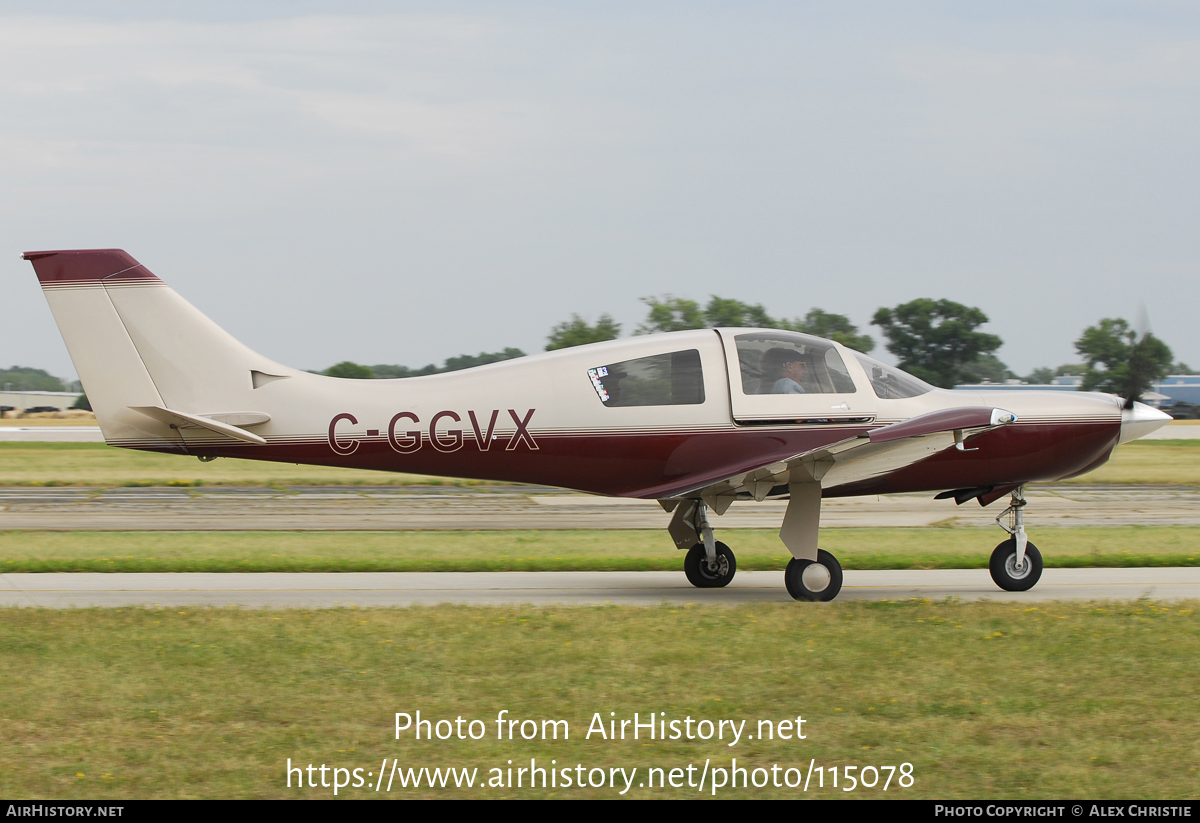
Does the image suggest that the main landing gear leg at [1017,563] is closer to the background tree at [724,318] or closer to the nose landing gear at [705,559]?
the nose landing gear at [705,559]

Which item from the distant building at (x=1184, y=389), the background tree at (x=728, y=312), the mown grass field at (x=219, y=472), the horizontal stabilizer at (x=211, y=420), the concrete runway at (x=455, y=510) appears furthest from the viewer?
the distant building at (x=1184, y=389)

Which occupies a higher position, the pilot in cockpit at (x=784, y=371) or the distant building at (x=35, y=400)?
the distant building at (x=35, y=400)

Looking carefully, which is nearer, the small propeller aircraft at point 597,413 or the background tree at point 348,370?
the small propeller aircraft at point 597,413

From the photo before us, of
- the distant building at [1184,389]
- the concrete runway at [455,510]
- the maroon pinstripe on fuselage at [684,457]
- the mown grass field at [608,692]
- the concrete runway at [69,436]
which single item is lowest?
the concrete runway at [455,510]

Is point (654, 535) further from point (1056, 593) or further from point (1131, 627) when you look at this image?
point (1131, 627)

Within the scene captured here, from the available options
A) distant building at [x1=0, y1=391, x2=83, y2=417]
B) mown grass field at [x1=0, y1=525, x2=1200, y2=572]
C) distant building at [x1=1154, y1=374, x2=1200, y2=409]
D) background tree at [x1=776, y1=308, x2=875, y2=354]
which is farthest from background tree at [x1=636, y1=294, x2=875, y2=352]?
distant building at [x1=0, y1=391, x2=83, y2=417]

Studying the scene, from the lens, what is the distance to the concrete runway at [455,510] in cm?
2058

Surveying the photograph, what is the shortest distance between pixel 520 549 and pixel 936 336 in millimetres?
48151

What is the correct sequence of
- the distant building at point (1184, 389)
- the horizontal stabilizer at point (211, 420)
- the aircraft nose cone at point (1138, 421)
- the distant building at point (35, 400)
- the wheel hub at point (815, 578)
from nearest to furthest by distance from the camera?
the horizontal stabilizer at point (211, 420)
the wheel hub at point (815, 578)
the aircraft nose cone at point (1138, 421)
the distant building at point (1184, 389)
the distant building at point (35, 400)

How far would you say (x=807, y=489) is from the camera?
1163 cm

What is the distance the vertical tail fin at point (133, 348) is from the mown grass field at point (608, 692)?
2.21 metres

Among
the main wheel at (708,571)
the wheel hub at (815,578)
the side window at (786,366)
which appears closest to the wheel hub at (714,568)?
the main wheel at (708,571)

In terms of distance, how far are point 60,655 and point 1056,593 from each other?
400 inches

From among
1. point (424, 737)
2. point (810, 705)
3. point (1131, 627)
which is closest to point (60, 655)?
point (424, 737)
